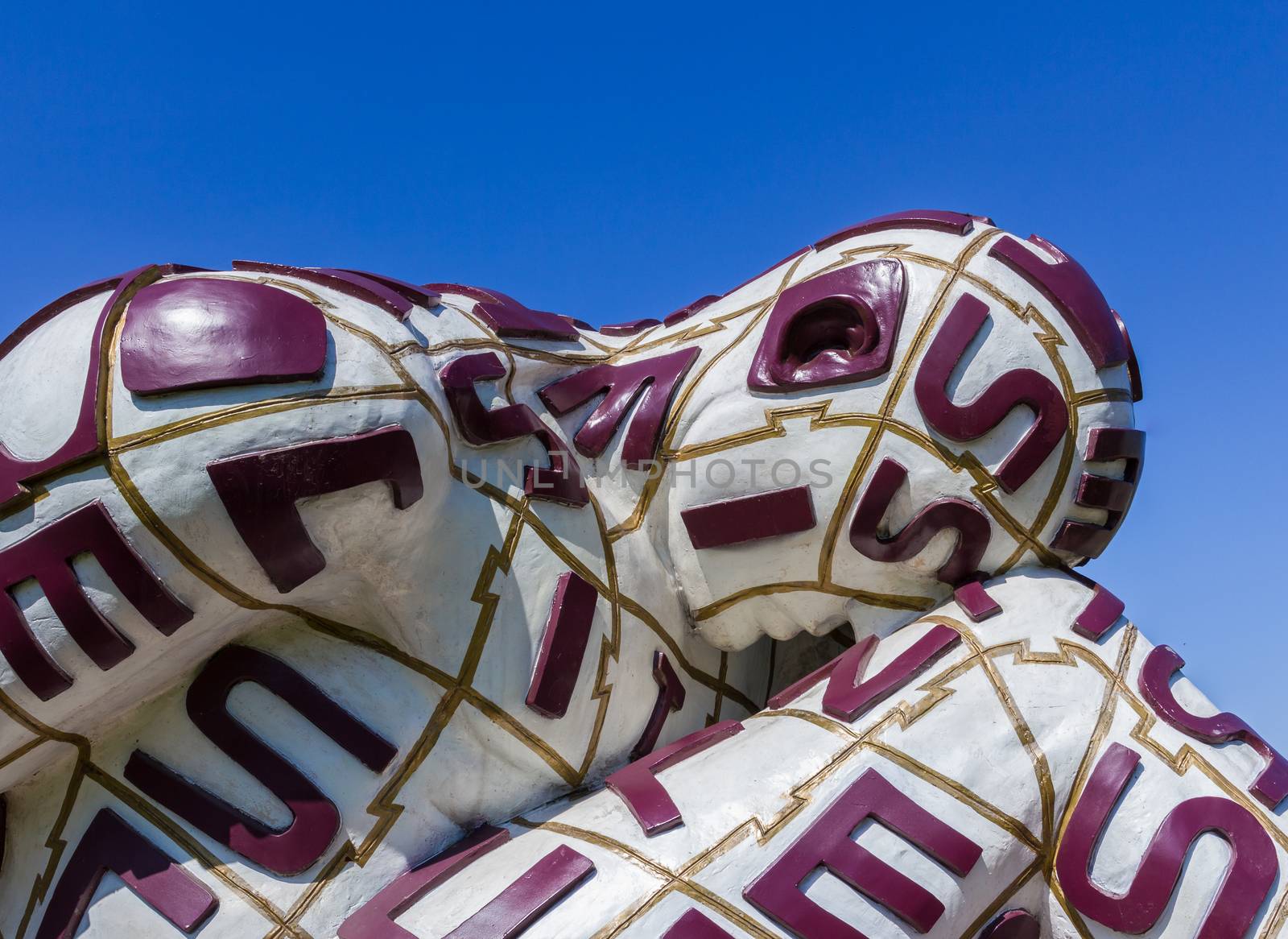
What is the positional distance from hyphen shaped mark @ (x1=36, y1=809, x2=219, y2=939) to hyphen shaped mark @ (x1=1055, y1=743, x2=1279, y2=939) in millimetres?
2012

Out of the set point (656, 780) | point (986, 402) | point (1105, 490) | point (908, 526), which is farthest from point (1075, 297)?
point (656, 780)

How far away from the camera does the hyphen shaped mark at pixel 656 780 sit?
2.71 m

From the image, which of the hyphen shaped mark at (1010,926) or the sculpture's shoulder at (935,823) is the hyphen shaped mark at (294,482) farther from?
the hyphen shaped mark at (1010,926)

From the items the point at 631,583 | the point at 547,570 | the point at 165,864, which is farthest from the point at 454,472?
the point at 165,864

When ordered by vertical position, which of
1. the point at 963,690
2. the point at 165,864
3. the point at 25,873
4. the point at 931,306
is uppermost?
the point at 931,306

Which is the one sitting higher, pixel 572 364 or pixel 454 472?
pixel 572 364

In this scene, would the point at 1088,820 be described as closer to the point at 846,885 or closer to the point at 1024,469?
the point at 846,885

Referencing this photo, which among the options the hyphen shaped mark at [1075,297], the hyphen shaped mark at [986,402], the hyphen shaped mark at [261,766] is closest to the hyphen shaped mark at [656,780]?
the hyphen shaped mark at [261,766]

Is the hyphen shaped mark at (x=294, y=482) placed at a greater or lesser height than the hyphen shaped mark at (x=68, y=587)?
greater

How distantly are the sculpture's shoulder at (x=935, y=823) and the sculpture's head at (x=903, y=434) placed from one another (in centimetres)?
35

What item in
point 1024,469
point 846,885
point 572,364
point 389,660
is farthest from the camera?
point 572,364

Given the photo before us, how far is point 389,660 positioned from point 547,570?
0.46 m

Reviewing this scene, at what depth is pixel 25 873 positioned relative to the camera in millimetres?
2770

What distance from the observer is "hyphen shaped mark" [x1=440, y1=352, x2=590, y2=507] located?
9.81ft
